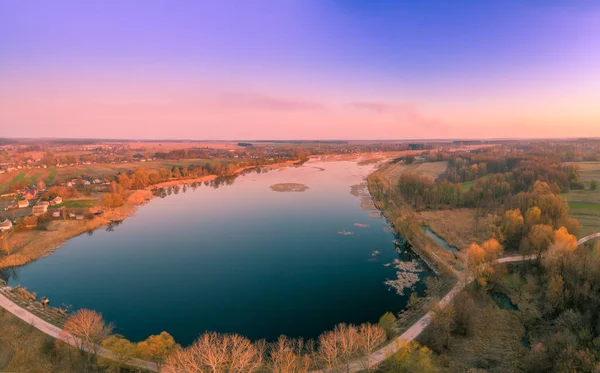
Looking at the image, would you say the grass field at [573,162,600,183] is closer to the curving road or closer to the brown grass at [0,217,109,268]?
the curving road

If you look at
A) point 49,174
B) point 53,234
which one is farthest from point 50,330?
point 49,174

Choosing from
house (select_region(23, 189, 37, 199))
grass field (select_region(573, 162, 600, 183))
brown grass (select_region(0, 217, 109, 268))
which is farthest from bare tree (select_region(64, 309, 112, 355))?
grass field (select_region(573, 162, 600, 183))

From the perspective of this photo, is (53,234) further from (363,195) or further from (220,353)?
(363,195)

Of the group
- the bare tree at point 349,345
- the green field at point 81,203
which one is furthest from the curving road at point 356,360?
the green field at point 81,203

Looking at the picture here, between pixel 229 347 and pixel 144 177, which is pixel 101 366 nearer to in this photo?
pixel 229 347

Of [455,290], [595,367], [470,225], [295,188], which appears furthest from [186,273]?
[295,188]

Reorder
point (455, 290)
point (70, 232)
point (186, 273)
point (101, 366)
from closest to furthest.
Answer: point (101, 366)
point (455, 290)
point (186, 273)
point (70, 232)
